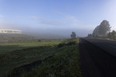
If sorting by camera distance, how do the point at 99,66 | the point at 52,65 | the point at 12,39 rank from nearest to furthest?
1. the point at 99,66
2. the point at 52,65
3. the point at 12,39

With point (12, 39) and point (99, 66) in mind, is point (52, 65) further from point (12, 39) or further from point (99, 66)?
point (12, 39)

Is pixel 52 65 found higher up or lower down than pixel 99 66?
lower down

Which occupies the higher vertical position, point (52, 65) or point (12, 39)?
point (12, 39)

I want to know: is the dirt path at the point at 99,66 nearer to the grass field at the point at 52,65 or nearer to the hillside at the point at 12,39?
the grass field at the point at 52,65

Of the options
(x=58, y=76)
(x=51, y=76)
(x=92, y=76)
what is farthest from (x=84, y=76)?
(x=51, y=76)

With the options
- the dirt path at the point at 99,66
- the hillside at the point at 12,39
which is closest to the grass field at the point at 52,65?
the dirt path at the point at 99,66

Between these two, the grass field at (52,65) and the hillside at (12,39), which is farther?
the hillside at (12,39)

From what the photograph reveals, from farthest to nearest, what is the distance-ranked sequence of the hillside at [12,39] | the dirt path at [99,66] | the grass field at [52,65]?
the hillside at [12,39]
the grass field at [52,65]
the dirt path at [99,66]

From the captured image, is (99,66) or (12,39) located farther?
(12,39)

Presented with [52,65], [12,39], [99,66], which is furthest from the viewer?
[12,39]

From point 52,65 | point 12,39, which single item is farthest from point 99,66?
point 12,39

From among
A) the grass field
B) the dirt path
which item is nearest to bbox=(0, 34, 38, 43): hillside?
the grass field

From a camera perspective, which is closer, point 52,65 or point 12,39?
point 52,65

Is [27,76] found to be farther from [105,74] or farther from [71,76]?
[105,74]
